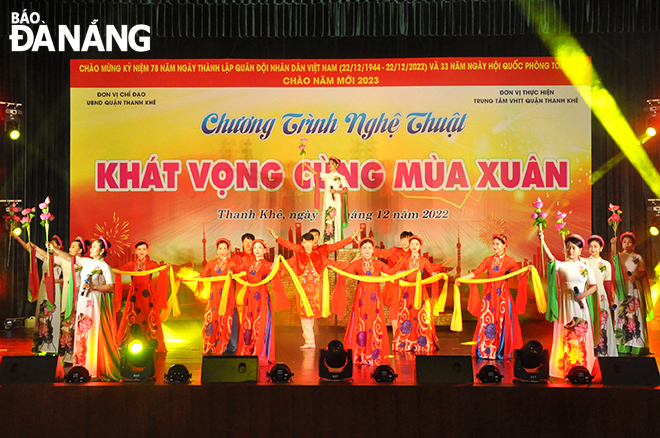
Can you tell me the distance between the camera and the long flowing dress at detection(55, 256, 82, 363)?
5340 mm

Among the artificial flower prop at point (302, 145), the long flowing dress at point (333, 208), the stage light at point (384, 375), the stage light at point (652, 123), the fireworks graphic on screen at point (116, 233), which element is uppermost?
the stage light at point (652, 123)

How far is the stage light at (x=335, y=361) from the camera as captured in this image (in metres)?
3.91

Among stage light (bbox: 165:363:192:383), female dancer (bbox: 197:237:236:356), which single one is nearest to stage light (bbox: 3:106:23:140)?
female dancer (bbox: 197:237:236:356)

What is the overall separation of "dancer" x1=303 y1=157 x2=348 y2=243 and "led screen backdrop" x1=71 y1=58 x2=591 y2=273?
9cm

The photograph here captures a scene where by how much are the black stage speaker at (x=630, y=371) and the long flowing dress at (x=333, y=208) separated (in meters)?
4.62

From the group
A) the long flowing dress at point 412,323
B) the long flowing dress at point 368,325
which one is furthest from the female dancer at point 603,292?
the long flowing dress at point 368,325

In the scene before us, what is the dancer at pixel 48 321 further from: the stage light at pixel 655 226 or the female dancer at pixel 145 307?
the stage light at pixel 655 226

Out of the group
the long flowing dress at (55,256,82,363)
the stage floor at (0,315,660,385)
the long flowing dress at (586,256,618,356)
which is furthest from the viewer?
the long flowing dress at (586,256,618,356)

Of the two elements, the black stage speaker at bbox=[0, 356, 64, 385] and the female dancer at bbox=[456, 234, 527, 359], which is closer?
the black stage speaker at bbox=[0, 356, 64, 385]

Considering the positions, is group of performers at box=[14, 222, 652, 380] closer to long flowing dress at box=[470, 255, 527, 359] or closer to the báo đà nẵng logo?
long flowing dress at box=[470, 255, 527, 359]

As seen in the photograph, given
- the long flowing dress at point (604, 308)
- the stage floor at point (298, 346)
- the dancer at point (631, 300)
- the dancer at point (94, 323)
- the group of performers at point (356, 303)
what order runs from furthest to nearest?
1. the dancer at point (631, 300)
2. the long flowing dress at point (604, 308)
3. the stage floor at point (298, 346)
4. the group of performers at point (356, 303)
5. the dancer at point (94, 323)

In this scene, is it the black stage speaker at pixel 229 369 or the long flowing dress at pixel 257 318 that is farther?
the long flowing dress at pixel 257 318

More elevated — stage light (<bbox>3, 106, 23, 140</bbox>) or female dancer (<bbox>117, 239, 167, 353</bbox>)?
stage light (<bbox>3, 106, 23, 140</bbox>)

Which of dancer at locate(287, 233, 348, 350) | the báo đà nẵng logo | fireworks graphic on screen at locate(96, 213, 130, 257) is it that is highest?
the báo đà nẵng logo
